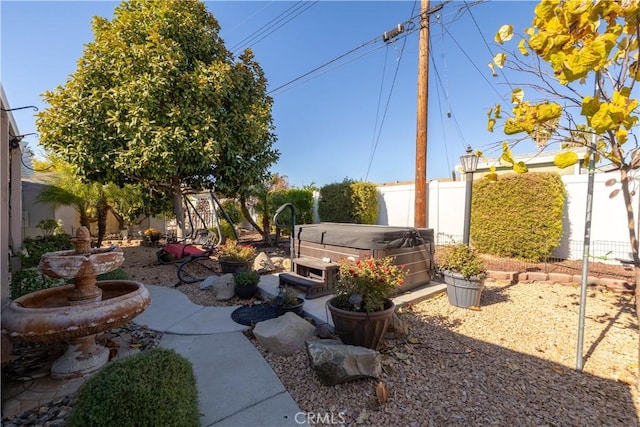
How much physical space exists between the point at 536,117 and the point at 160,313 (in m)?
4.56

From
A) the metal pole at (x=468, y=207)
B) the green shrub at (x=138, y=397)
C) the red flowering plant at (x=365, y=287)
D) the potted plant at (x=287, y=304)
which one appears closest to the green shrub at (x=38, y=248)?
the potted plant at (x=287, y=304)

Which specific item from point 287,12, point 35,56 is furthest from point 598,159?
point 287,12

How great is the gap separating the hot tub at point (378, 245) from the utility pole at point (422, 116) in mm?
1957

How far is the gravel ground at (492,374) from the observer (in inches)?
79.0

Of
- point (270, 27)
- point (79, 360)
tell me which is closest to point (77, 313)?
point (79, 360)

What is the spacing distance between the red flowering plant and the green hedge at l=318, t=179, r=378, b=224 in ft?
23.7

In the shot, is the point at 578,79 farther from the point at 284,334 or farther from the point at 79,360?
the point at 79,360

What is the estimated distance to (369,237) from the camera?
409 centimetres

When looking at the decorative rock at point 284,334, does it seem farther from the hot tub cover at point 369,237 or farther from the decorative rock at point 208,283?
the decorative rock at point 208,283

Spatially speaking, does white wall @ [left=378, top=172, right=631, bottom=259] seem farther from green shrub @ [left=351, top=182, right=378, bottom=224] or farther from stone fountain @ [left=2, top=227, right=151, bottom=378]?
stone fountain @ [left=2, top=227, right=151, bottom=378]

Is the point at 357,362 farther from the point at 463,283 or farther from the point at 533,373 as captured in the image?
the point at 463,283

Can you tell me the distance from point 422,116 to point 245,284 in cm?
572

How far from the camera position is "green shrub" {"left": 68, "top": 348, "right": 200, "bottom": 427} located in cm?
144

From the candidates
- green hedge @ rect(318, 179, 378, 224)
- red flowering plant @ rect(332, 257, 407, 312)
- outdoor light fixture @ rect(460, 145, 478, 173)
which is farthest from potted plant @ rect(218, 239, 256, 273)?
green hedge @ rect(318, 179, 378, 224)
